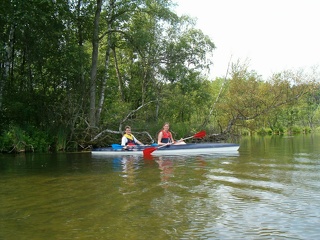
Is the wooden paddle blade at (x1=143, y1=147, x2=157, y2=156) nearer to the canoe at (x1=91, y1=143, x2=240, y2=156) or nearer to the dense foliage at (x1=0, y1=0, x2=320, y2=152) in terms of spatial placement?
the canoe at (x1=91, y1=143, x2=240, y2=156)

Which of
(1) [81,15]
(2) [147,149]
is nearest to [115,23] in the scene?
(1) [81,15]

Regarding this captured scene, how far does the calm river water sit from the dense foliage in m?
7.17

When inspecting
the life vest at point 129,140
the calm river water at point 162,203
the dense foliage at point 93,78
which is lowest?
the calm river water at point 162,203

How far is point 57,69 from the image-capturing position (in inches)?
643

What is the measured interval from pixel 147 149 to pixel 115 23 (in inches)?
420

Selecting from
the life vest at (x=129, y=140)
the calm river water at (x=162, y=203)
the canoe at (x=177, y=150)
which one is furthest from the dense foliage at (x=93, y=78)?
the calm river water at (x=162, y=203)

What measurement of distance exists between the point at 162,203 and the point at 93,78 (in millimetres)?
13518

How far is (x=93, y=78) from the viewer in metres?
18.1

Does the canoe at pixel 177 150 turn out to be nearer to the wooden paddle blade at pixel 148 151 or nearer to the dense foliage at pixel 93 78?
the wooden paddle blade at pixel 148 151

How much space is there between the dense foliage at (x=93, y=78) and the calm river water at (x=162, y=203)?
717 cm

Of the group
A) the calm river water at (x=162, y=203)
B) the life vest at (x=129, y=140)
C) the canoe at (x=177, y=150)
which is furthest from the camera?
Answer: the life vest at (x=129, y=140)

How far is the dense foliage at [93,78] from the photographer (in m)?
15.4

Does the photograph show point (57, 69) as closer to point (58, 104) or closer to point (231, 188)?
point (58, 104)

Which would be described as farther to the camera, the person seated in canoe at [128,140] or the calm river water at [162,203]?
the person seated in canoe at [128,140]
